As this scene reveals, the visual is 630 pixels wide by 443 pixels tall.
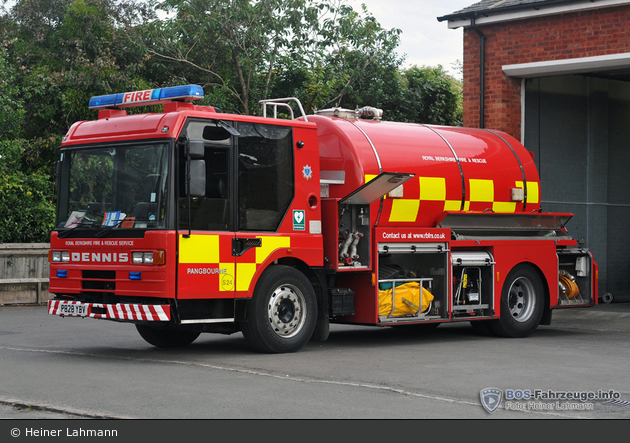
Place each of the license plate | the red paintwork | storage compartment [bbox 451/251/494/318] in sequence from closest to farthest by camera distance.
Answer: the red paintwork
the license plate
storage compartment [bbox 451/251/494/318]

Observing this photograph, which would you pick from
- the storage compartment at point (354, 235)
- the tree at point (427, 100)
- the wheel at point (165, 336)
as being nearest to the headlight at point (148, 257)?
the wheel at point (165, 336)

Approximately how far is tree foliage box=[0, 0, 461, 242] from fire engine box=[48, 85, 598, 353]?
10881 mm

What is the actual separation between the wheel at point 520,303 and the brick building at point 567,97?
4.43 metres

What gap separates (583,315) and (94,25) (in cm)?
1581

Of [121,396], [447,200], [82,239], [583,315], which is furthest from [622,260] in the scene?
[121,396]

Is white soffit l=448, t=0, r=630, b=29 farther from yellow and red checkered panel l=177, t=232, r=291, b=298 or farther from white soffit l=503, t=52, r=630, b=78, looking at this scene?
yellow and red checkered panel l=177, t=232, r=291, b=298

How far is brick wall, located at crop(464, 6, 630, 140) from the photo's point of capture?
16141 mm

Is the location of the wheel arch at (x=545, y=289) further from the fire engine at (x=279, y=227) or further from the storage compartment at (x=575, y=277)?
the storage compartment at (x=575, y=277)

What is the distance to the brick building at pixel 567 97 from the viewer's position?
16.4m

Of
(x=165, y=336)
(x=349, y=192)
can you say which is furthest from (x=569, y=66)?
(x=165, y=336)

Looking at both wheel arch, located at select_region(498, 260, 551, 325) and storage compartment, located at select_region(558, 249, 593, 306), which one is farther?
storage compartment, located at select_region(558, 249, 593, 306)

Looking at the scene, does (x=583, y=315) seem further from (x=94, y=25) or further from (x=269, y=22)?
(x=94, y=25)

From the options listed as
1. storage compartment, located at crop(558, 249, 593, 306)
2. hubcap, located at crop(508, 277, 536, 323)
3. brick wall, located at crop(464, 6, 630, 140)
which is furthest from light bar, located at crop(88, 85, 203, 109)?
brick wall, located at crop(464, 6, 630, 140)

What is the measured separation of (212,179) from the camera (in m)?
10.3
